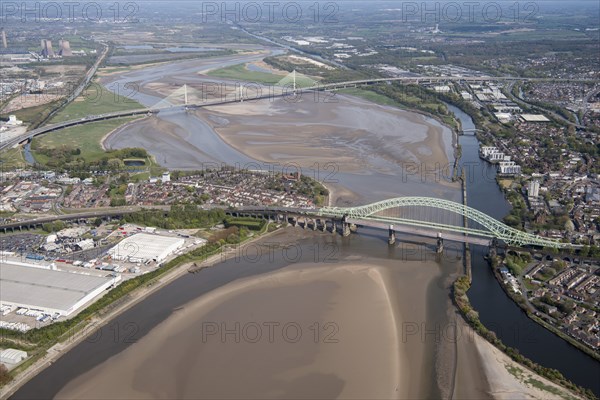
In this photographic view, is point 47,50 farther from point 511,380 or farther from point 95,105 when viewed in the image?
point 511,380

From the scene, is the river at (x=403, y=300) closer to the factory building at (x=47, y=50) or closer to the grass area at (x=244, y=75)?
the grass area at (x=244, y=75)

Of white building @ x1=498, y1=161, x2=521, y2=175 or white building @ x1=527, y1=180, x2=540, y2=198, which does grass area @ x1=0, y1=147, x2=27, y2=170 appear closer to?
white building @ x1=498, y1=161, x2=521, y2=175

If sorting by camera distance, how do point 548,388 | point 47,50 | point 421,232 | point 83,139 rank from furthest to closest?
point 47,50 → point 83,139 → point 421,232 → point 548,388

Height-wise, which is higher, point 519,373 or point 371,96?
point 371,96

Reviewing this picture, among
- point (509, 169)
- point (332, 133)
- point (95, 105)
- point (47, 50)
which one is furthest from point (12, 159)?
point (47, 50)

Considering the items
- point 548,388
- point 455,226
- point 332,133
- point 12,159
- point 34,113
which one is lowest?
point 548,388

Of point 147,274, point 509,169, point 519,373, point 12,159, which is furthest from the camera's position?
point 12,159
